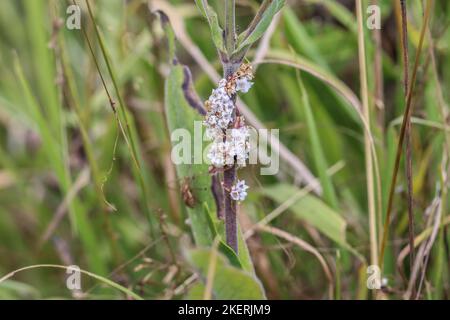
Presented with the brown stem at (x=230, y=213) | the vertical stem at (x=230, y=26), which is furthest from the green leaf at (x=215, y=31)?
the brown stem at (x=230, y=213)

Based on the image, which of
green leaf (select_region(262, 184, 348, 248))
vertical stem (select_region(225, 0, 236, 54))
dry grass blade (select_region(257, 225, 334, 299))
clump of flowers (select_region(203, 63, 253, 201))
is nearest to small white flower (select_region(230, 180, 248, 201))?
clump of flowers (select_region(203, 63, 253, 201))

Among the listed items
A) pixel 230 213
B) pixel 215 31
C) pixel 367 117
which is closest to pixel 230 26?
pixel 215 31

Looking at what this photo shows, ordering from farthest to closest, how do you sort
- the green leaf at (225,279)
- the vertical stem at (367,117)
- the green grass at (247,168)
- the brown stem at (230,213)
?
the green grass at (247,168), the vertical stem at (367,117), the brown stem at (230,213), the green leaf at (225,279)

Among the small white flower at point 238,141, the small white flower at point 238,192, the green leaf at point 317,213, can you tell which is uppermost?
the small white flower at point 238,141

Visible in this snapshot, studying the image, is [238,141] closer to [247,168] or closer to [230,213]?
[230,213]

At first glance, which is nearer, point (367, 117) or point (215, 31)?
point (215, 31)

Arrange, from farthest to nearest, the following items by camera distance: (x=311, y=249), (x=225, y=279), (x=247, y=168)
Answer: (x=247, y=168)
(x=311, y=249)
(x=225, y=279)

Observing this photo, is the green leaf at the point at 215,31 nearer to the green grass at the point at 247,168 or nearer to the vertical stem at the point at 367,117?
the green grass at the point at 247,168

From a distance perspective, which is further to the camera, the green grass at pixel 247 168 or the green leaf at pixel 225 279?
the green grass at pixel 247 168
